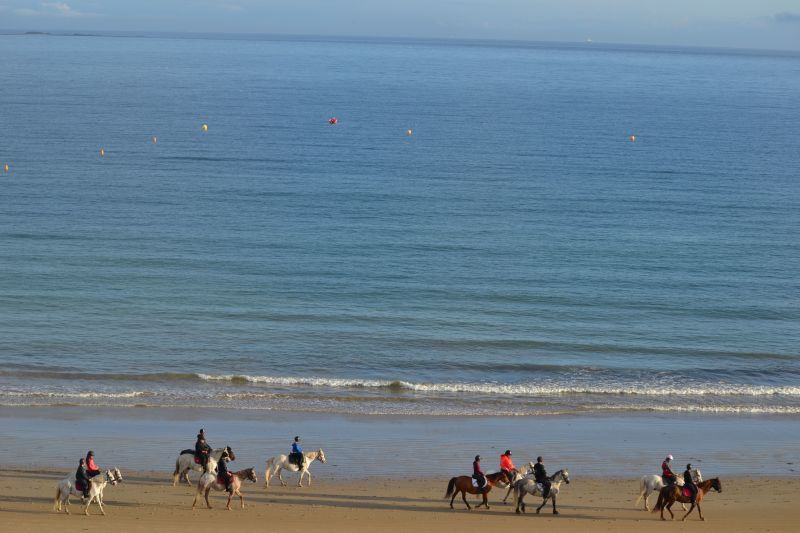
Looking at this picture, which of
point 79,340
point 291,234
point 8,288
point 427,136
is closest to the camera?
point 79,340

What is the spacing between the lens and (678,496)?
2311 cm

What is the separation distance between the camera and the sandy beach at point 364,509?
21938 millimetres

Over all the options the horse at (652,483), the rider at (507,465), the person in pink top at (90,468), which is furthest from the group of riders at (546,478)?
the person in pink top at (90,468)

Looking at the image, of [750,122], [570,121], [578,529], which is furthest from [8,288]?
[750,122]

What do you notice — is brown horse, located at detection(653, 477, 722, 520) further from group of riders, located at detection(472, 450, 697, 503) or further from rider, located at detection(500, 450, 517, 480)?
rider, located at detection(500, 450, 517, 480)

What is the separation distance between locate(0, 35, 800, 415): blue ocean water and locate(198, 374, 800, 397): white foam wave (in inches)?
4.3

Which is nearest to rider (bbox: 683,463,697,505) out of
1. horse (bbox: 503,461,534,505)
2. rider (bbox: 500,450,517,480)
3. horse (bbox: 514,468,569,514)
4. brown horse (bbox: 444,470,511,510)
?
horse (bbox: 514,468,569,514)

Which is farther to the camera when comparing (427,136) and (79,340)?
(427,136)

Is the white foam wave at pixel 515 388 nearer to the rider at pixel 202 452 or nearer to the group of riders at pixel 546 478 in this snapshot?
the rider at pixel 202 452

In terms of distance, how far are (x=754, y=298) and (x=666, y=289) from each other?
4155 mm

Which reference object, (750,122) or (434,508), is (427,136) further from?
(434,508)

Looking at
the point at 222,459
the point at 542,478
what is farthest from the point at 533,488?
the point at 222,459

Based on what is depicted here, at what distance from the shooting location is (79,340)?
39719 millimetres

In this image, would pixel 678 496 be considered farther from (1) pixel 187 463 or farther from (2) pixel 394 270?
(2) pixel 394 270
